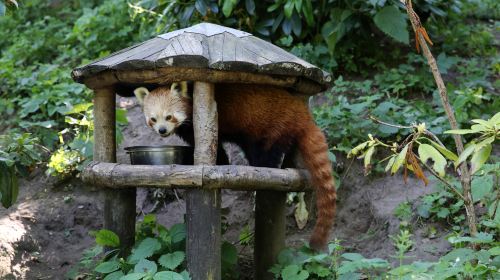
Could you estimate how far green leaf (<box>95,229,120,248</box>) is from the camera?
3715mm

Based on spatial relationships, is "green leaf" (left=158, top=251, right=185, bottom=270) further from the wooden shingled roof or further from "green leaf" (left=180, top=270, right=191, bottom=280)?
the wooden shingled roof

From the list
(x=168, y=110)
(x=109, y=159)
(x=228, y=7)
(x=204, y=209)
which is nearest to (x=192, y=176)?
(x=204, y=209)

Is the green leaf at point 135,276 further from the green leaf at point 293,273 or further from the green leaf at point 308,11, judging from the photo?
the green leaf at point 308,11

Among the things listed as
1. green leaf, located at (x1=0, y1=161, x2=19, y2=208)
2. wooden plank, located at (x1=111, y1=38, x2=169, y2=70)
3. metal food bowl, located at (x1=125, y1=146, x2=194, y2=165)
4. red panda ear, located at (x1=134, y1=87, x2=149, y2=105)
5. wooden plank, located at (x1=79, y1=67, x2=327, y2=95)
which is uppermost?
wooden plank, located at (x1=111, y1=38, x2=169, y2=70)

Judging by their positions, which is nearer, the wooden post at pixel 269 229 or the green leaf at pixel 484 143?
the green leaf at pixel 484 143

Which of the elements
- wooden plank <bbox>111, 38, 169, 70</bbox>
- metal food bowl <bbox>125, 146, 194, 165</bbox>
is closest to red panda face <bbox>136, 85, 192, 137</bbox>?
metal food bowl <bbox>125, 146, 194, 165</bbox>

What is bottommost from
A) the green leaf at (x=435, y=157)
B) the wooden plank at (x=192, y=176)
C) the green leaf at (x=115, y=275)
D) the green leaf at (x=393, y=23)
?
the green leaf at (x=115, y=275)

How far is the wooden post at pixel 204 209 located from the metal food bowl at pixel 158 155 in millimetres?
227

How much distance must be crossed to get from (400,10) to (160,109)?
2975 mm

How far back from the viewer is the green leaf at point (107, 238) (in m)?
3.71

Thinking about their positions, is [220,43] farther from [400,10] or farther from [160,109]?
[400,10]

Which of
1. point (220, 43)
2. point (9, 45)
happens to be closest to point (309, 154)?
point (220, 43)

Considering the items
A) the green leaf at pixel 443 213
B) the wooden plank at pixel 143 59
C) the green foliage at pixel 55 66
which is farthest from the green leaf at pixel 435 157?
the green foliage at pixel 55 66

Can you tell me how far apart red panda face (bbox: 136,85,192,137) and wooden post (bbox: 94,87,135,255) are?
27cm
